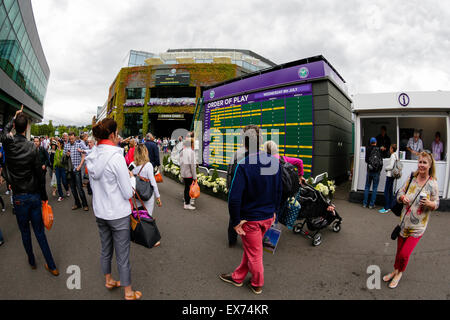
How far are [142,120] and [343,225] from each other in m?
36.2

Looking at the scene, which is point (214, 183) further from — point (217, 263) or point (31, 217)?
point (31, 217)

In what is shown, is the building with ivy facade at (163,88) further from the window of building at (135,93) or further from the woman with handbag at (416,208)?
the woman with handbag at (416,208)

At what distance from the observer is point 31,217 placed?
277 cm

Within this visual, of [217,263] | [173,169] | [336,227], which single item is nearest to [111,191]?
[217,263]

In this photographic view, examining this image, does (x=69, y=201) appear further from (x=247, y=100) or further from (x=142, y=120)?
(x=142, y=120)

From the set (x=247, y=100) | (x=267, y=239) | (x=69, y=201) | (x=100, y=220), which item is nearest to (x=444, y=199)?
(x=267, y=239)

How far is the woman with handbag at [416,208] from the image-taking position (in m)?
2.58

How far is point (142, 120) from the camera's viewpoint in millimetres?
35875

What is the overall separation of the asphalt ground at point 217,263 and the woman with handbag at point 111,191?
2.19 feet

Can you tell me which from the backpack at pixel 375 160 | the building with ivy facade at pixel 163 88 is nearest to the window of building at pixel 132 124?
the building with ivy facade at pixel 163 88

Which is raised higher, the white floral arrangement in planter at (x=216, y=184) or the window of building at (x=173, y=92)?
the window of building at (x=173, y=92)

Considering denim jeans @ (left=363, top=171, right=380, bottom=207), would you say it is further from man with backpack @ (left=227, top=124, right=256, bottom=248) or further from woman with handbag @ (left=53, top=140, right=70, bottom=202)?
woman with handbag @ (left=53, top=140, right=70, bottom=202)
